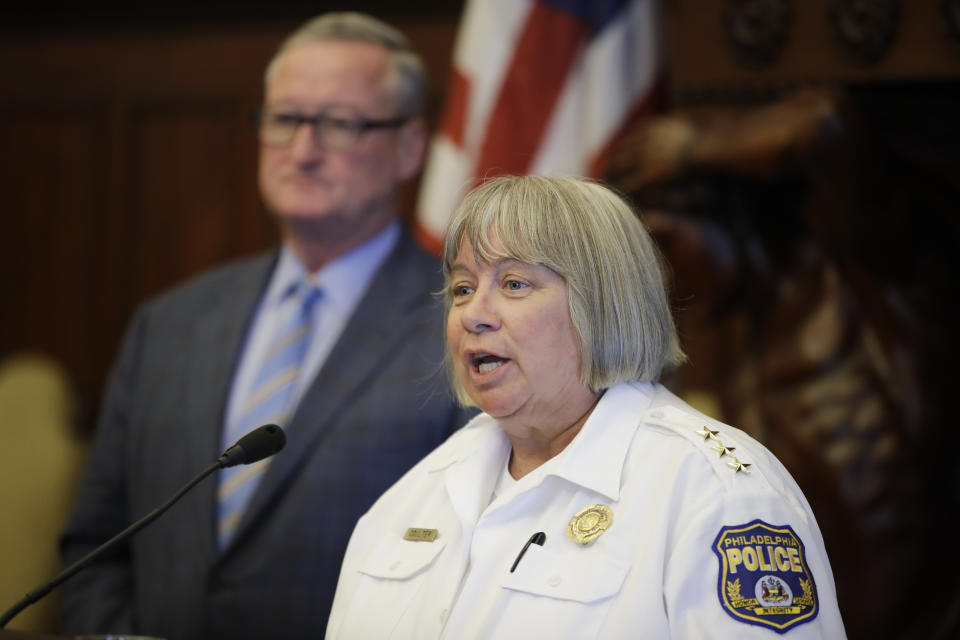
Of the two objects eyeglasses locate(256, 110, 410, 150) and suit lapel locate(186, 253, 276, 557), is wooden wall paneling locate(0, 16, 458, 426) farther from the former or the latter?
eyeglasses locate(256, 110, 410, 150)

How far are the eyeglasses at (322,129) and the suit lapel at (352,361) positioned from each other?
0.33 metres

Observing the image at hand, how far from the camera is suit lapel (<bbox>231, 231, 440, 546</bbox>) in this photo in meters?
2.77

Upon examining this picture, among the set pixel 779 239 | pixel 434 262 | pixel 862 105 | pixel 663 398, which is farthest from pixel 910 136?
pixel 663 398

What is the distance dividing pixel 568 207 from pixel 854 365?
1462mm

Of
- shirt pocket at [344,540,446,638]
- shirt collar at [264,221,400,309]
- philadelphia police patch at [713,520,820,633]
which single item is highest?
philadelphia police patch at [713,520,820,633]

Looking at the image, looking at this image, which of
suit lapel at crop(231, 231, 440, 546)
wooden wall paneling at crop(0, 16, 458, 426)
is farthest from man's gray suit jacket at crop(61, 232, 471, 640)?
wooden wall paneling at crop(0, 16, 458, 426)

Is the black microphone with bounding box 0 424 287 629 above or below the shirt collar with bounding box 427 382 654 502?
below

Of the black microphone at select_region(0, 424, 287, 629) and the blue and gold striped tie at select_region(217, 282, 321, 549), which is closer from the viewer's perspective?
the black microphone at select_region(0, 424, 287, 629)

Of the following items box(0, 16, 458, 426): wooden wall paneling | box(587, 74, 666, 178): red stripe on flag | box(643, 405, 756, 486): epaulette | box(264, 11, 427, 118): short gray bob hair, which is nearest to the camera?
box(643, 405, 756, 486): epaulette

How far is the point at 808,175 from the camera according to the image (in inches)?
120

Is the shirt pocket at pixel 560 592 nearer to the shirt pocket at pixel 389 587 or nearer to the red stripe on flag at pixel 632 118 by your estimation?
the shirt pocket at pixel 389 587

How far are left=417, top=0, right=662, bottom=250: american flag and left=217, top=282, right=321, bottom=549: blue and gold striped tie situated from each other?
737 millimetres

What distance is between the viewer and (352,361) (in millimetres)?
2875

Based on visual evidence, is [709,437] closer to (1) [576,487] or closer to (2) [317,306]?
(1) [576,487]
